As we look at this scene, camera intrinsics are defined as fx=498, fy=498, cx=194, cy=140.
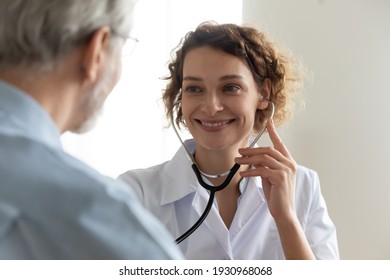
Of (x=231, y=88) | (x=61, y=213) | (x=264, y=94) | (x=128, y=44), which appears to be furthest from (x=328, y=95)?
(x=61, y=213)

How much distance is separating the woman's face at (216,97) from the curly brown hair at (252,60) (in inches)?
1.0

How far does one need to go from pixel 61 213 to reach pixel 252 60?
36.8 inches

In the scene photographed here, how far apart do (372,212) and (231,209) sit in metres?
0.75

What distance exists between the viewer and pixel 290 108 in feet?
5.20

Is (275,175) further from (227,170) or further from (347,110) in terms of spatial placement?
(347,110)

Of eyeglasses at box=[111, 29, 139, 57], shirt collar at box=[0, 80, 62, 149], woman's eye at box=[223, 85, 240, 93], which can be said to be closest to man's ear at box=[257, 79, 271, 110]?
woman's eye at box=[223, 85, 240, 93]

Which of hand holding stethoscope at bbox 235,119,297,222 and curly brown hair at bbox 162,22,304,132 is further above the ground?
curly brown hair at bbox 162,22,304,132

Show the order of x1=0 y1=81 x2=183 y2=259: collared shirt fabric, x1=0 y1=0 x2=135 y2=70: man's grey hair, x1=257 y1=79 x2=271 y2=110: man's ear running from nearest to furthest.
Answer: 1. x1=0 y1=81 x2=183 y2=259: collared shirt fabric
2. x1=0 y1=0 x2=135 y2=70: man's grey hair
3. x1=257 y1=79 x2=271 y2=110: man's ear

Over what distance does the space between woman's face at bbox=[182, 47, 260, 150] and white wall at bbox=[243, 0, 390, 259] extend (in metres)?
0.59

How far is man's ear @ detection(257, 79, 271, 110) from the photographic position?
138 centimetres

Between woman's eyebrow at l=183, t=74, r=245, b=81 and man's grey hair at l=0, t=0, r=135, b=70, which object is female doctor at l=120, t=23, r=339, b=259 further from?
man's grey hair at l=0, t=0, r=135, b=70

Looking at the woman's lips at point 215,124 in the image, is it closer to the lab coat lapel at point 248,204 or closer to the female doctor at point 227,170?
the female doctor at point 227,170
